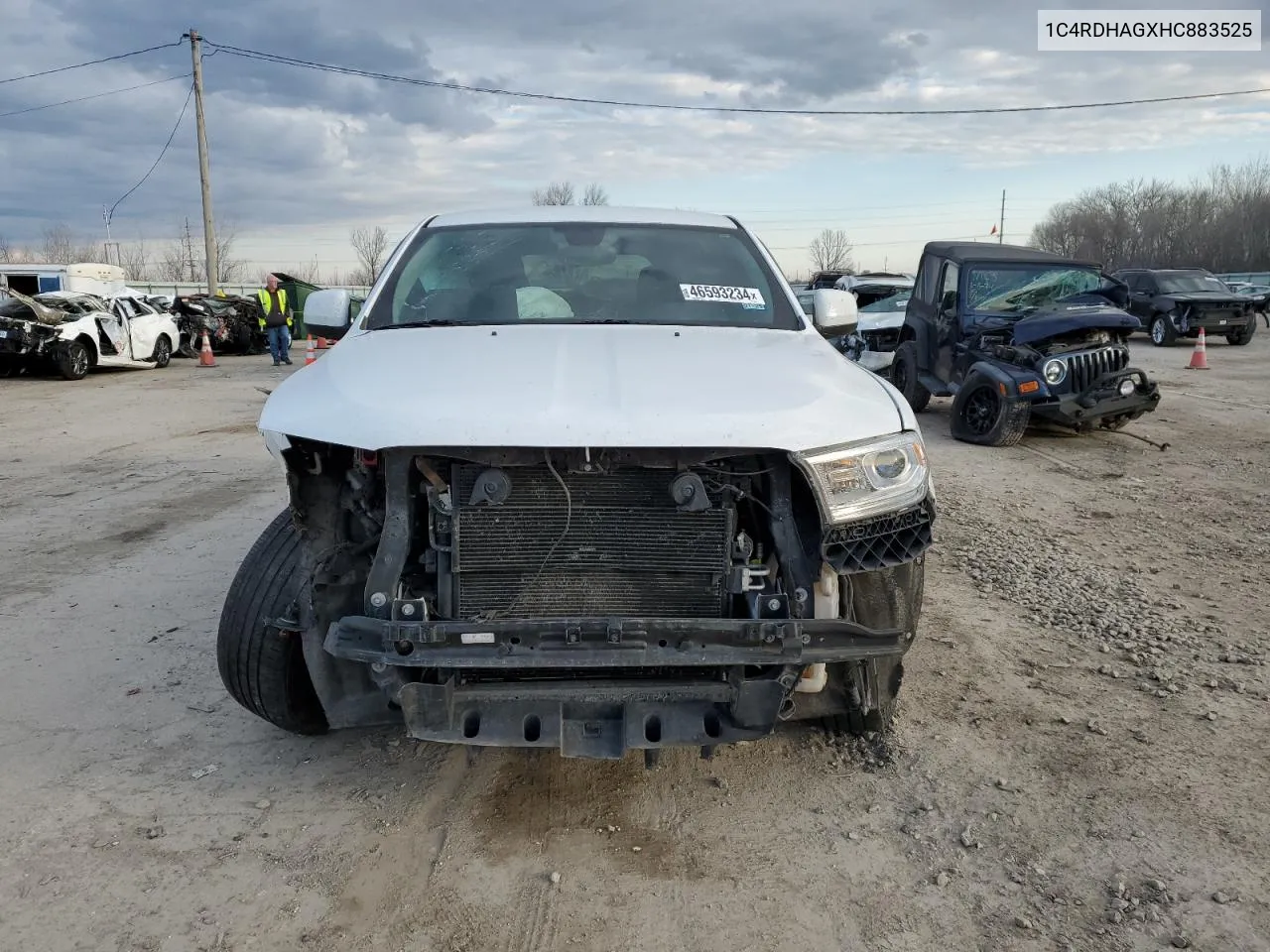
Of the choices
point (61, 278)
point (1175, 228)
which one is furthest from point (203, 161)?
point (1175, 228)

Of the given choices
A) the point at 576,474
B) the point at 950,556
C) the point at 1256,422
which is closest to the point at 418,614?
the point at 576,474

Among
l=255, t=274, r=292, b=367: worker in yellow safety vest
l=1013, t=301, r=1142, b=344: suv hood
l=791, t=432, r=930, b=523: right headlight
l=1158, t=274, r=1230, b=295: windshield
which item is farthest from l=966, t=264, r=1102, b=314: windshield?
l=255, t=274, r=292, b=367: worker in yellow safety vest

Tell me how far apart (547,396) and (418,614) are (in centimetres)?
67

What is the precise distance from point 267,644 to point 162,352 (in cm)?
1853

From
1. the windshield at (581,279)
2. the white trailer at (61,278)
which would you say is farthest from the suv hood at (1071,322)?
the white trailer at (61,278)

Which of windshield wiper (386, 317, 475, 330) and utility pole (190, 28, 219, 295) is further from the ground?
utility pole (190, 28, 219, 295)

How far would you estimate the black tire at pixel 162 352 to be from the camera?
18766 mm

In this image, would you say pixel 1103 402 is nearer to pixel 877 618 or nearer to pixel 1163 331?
pixel 877 618

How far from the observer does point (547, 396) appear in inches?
94.7

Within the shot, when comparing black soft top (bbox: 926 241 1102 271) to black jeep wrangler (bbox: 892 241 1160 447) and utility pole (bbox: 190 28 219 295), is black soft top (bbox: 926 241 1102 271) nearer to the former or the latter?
black jeep wrangler (bbox: 892 241 1160 447)

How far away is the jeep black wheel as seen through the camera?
20.1m

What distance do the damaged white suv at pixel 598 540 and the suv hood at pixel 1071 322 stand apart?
6.97m

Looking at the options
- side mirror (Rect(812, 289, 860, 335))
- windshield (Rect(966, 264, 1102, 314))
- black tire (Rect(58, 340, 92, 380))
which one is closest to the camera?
side mirror (Rect(812, 289, 860, 335))

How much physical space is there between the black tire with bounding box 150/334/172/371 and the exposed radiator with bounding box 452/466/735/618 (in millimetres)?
18860
